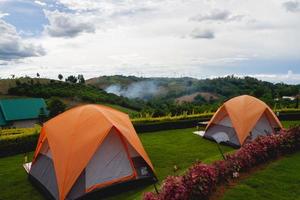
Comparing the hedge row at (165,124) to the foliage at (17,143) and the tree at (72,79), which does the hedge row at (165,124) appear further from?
the tree at (72,79)

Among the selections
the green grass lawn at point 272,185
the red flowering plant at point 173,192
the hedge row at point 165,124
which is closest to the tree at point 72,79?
the hedge row at point 165,124

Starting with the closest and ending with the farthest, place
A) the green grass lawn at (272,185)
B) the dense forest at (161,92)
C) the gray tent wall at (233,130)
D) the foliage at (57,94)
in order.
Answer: the green grass lawn at (272,185)
the gray tent wall at (233,130)
the dense forest at (161,92)
the foliage at (57,94)

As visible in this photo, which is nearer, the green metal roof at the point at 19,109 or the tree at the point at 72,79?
the green metal roof at the point at 19,109

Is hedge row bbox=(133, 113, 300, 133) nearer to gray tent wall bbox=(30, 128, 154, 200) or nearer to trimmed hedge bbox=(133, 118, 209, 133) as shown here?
trimmed hedge bbox=(133, 118, 209, 133)

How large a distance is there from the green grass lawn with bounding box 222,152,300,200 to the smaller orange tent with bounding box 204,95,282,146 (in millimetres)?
4397

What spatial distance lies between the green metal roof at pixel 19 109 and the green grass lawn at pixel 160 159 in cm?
2650

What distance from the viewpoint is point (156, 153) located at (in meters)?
13.4

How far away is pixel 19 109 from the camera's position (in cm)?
4009

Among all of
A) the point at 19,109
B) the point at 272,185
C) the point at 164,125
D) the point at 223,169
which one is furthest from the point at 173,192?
the point at 19,109

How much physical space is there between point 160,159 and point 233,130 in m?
4.44

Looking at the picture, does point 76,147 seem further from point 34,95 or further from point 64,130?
point 34,95

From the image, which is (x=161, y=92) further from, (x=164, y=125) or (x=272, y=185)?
(x=272, y=185)

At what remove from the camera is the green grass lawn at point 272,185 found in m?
7.10

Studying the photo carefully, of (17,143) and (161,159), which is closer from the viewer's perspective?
(161,159)
